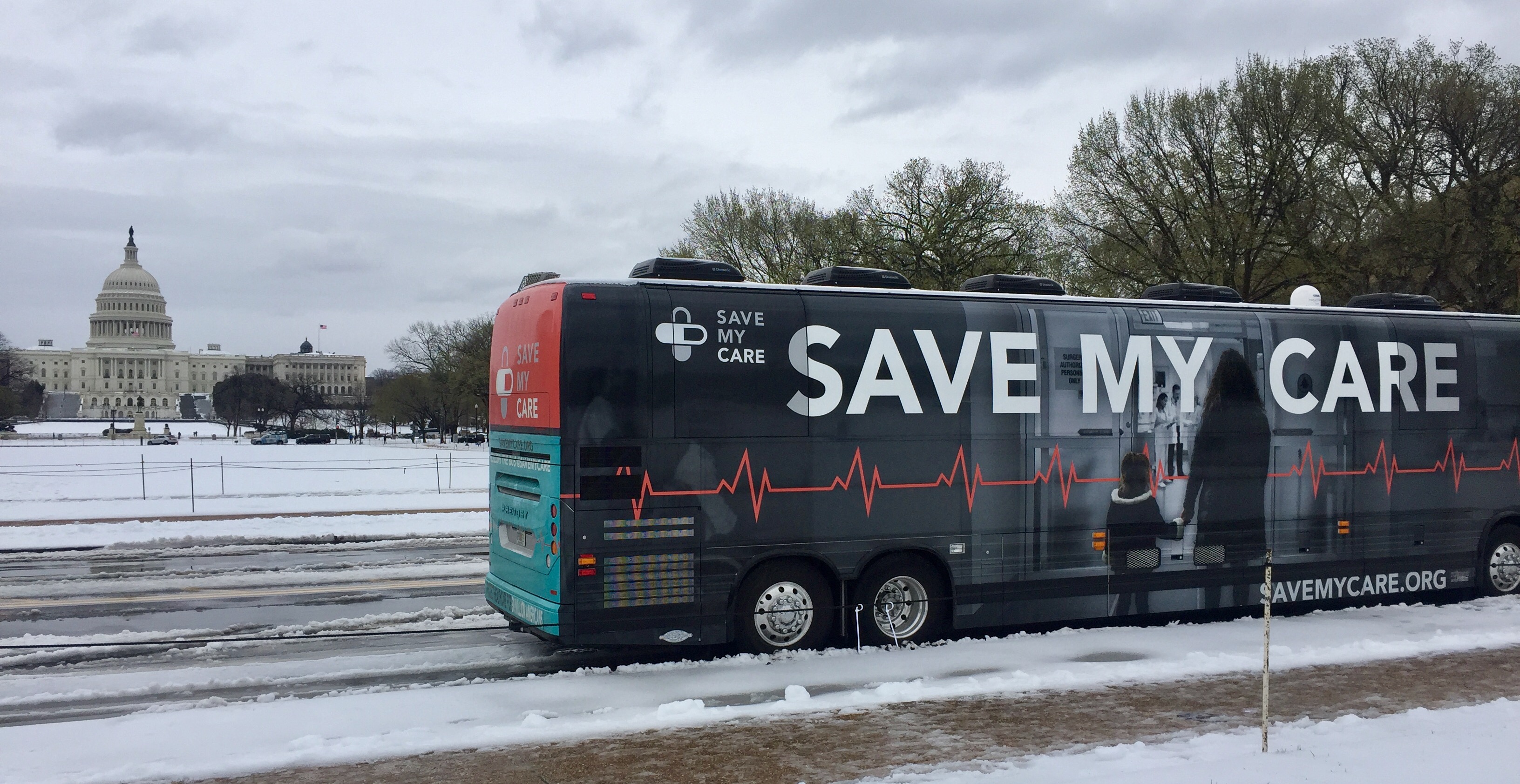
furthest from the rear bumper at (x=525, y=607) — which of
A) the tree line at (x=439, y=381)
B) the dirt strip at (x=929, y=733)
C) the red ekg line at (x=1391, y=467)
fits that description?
the tree line at (x=439, y=381)

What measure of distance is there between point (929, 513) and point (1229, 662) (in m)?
2.79

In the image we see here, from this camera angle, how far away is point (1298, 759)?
6.41 m

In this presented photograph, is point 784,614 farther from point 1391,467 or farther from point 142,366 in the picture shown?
point 142,366

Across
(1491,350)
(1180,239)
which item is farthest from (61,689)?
(1180,239)

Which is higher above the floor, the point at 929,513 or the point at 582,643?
the point at 929,513

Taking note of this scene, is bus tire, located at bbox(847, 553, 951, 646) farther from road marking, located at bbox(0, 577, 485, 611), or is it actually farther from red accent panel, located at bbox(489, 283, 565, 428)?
road marking, located at bbox(0, 577, 485, 611)

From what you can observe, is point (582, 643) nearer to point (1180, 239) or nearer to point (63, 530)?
point (63, 530)

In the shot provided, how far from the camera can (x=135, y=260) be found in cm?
18725

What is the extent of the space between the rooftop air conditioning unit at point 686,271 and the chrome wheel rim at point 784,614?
2757mm

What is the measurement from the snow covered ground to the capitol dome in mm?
132189

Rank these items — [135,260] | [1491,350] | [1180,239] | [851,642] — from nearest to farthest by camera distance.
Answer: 1. [851,642]
2. [1491,350]
3. [1180,239]
4. [135,260]

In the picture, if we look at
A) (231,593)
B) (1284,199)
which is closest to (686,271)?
(231,593)

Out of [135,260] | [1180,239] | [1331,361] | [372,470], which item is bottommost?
[372,470]

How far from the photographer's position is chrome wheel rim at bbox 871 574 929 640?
9484 millimetres
